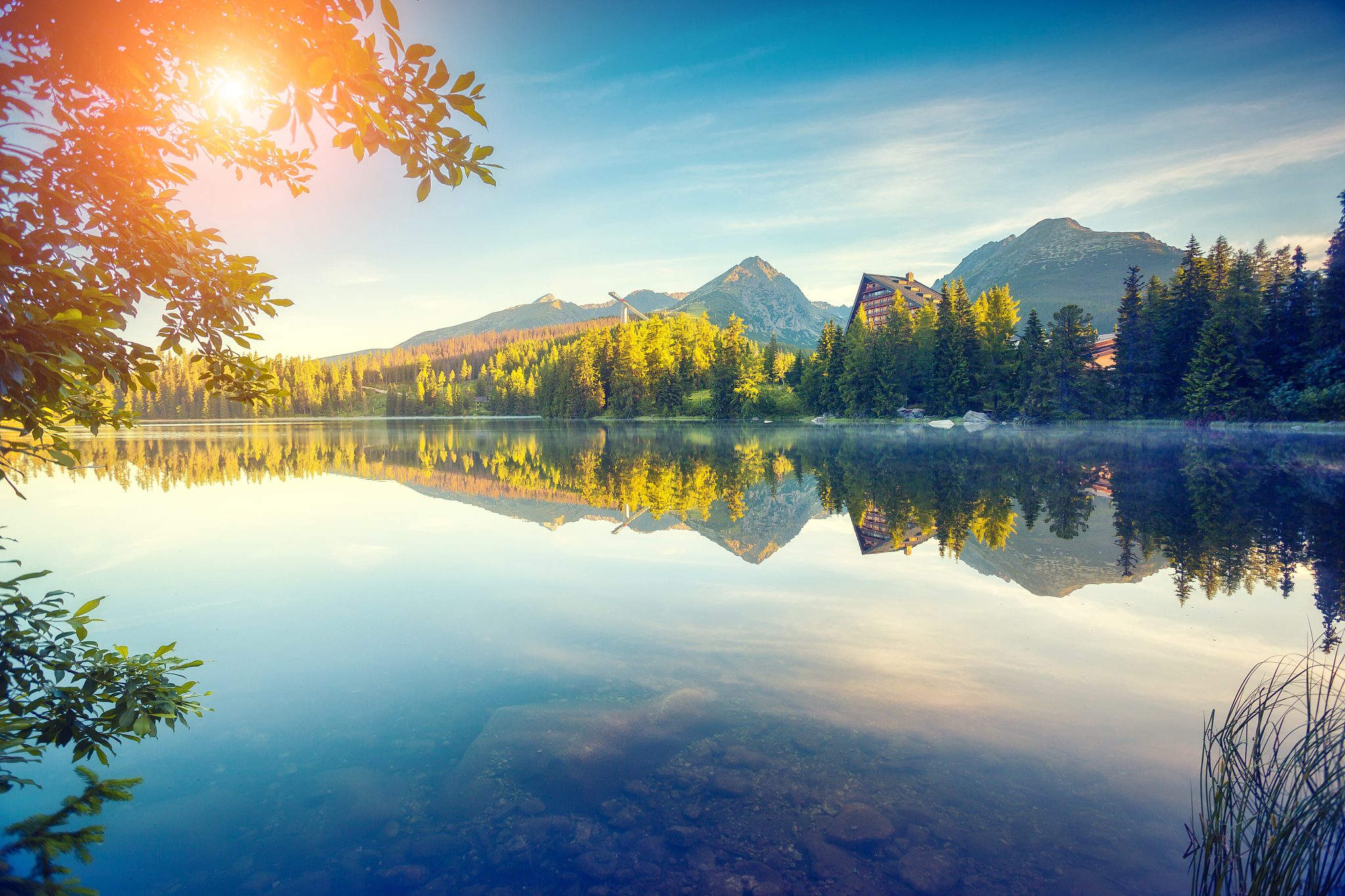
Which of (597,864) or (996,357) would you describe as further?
(996,357)

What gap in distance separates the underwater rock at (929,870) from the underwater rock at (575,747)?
5.62 feet

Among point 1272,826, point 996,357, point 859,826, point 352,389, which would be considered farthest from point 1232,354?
point 352,389

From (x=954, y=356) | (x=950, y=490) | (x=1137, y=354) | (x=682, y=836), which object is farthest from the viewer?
(x=954, y=356)

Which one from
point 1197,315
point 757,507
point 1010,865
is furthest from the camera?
point 1197,315

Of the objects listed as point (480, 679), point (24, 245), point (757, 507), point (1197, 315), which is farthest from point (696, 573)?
→ point (1197, 315)

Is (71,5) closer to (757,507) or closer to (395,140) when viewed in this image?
(395,140)

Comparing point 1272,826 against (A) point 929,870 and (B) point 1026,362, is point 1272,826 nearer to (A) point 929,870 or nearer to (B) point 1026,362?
(A) point 929,870

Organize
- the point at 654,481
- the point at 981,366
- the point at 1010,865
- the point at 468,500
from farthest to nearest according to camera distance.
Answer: the point at 981,366 → the point at 654,481 → the point at 468,500 → the point at 1010,865

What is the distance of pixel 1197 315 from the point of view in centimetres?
4797

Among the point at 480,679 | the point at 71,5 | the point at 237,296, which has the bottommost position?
the point at 480,679

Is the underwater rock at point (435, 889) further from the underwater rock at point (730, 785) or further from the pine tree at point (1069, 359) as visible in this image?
the pine tree at point (1069, 359)

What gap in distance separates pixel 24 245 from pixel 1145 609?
1068 centimetres

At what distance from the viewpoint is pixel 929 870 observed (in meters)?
3.35

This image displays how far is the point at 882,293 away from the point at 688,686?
328 ft
